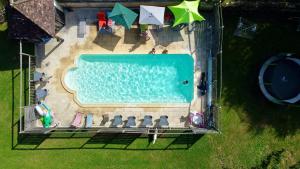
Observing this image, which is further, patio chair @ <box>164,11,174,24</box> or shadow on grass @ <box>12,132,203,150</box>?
shadow on grass @ <box>12,132,203,150</box>

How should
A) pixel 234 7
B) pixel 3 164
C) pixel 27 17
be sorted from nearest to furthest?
pixel 27 17, pixel 234 7, pixel 3 164

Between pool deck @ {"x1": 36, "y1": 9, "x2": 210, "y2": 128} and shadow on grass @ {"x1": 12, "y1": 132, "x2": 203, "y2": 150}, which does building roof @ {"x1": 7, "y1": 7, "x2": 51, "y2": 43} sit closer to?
pool deck @ {"x1": 36, "y1": 9, "x2": 210, "y2": 128}

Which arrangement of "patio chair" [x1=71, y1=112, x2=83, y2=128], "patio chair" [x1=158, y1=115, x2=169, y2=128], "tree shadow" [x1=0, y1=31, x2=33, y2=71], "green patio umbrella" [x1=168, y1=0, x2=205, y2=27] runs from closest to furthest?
1. "green patio umbrella" [x1=168, y1=0, x2=205, y2=27]
2. "patio chair" [x1=158, y1=115, x2=169, y2=128]
3. "patio chair" [x1=71, y1=112, x2=83, y2=128]
4. "tree shadow" [x1=0, y1=31, x2=33, y2=71]

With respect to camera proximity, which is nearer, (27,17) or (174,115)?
(27,17)

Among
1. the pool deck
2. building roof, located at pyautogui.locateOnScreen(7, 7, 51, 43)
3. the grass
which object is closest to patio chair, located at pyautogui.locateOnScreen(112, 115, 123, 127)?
the pool deck

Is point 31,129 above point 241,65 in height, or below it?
below

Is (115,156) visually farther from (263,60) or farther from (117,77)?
(263,60)

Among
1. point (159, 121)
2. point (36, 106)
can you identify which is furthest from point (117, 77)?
point (36, 106)

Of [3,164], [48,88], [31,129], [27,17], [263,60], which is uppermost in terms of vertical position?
[27,17]
